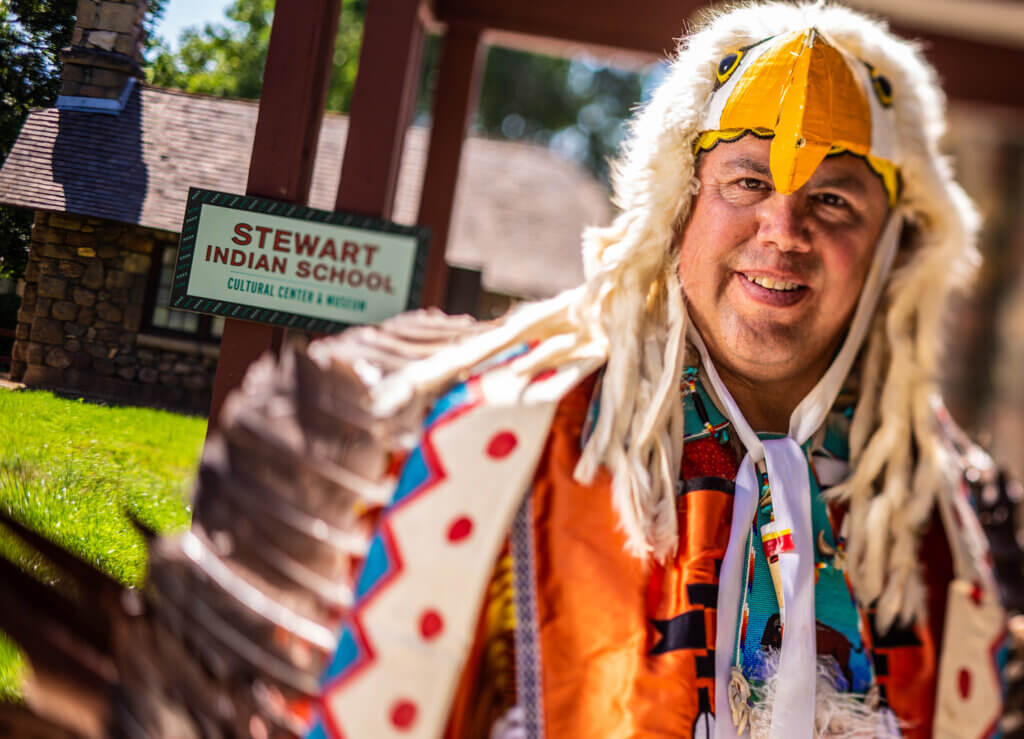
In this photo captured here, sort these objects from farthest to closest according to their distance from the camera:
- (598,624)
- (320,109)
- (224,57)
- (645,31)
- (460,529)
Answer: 1. (645,31)
2. (320,109)
3. (224,57)
4. (598,624)
5. (460,529)

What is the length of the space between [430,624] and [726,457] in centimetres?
77

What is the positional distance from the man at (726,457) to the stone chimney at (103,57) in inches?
31.8

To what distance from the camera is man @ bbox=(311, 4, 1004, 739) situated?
4.59 ft

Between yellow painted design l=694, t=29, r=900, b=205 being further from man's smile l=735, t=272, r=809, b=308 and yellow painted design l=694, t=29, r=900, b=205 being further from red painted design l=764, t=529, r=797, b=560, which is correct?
red painted design l=764, t=529, r=797, b=560

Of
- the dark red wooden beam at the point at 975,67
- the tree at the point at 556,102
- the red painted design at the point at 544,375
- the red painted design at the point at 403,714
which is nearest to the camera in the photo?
the red painted design at the point at 403,714

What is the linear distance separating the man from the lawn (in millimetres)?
674

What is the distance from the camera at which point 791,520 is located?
170 cm

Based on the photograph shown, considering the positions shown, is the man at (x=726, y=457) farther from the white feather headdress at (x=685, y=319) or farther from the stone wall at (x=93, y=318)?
the stone wall at (x=93, y=318)

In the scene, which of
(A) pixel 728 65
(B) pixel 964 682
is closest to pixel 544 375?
(A) pixel 728 65

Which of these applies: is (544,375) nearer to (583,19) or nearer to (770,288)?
(770,288)

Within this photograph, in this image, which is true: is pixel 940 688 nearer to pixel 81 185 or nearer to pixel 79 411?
pixel 79 411

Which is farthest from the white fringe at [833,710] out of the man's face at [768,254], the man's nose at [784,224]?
the man's nose at [784,224]

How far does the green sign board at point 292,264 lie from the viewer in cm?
179

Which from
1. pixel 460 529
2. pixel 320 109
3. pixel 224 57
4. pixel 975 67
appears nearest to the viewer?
pixel 460 529
